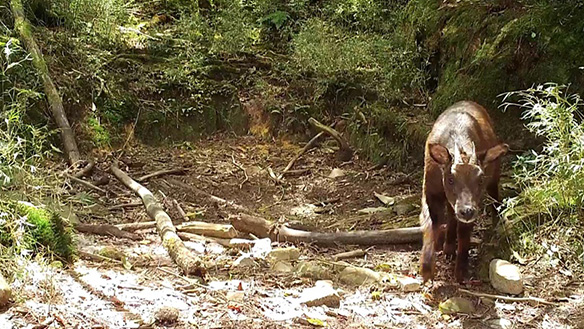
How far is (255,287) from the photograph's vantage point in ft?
14.7

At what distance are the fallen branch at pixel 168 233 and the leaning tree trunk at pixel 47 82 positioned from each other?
0.86 metres

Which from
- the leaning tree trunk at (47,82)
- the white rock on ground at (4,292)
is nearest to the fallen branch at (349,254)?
the white rock on ground at (4,292)

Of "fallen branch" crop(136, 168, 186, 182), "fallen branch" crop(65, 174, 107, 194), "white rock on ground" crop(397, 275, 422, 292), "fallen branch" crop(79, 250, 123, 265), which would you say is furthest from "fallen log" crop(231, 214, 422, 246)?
"fallen branch" crop(136, 168, 186, 182)

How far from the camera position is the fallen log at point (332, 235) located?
5.52 meters

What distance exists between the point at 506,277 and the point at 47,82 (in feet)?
19.6

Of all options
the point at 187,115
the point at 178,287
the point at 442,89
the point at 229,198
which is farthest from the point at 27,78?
the point at 442,89

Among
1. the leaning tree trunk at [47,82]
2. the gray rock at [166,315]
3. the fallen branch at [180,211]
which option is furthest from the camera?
the leaning tree trunk at [47,82]

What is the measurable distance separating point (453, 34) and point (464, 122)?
2.85 m

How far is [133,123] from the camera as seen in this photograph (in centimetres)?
866

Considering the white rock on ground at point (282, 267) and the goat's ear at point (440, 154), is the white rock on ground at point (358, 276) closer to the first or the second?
the white rock on ground at point (282, 267)

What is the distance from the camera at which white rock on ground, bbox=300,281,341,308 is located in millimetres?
4234

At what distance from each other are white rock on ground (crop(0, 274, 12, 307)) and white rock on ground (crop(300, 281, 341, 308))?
1870 millimetres

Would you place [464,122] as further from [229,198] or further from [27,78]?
[27,78]

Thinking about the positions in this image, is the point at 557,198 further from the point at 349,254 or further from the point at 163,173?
the point at 163,173
